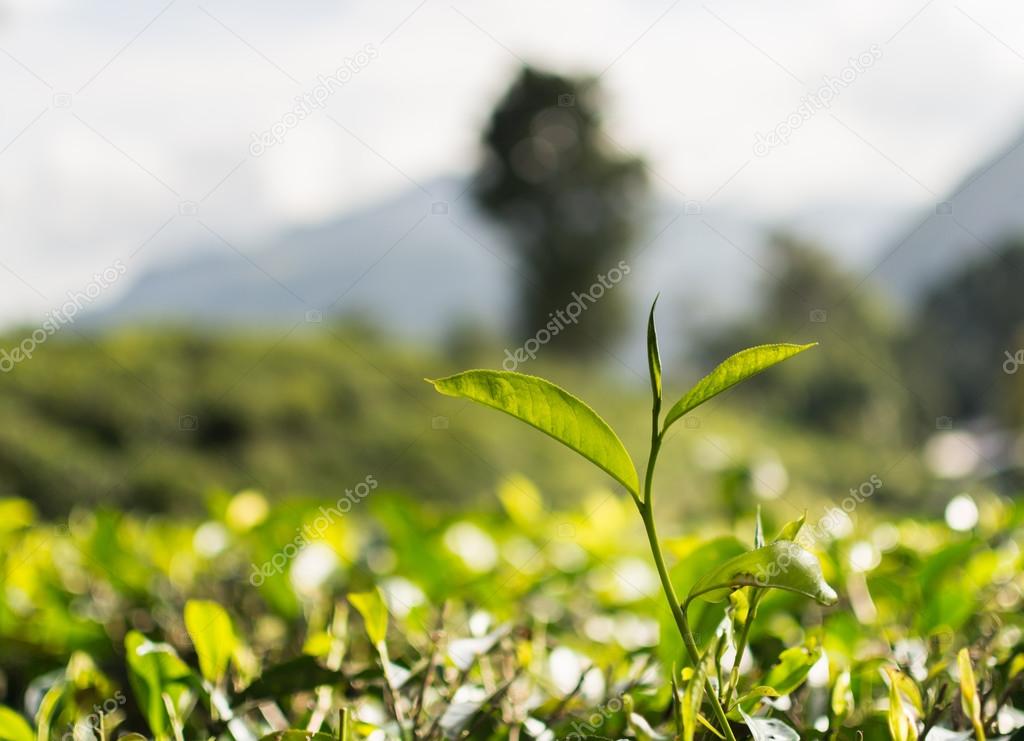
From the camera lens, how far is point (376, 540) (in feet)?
4.54

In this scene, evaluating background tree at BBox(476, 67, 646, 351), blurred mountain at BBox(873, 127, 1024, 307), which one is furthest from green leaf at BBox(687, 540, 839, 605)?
background tree at BBox(476, 67, 646, 351)

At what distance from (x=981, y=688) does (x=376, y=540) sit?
903 mm

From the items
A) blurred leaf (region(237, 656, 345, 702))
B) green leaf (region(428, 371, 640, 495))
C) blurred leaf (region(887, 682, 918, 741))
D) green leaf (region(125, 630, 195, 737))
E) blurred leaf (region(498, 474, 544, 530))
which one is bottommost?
blurred leaf (region(498, 474, 544, 530))

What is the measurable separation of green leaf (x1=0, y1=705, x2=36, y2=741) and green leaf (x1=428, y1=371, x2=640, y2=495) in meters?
0.41

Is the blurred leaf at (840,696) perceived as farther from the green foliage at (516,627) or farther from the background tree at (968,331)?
the background tree at (968,331)

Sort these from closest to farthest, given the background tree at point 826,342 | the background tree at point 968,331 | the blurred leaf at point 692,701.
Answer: the blurred leaf at point 692,701 → the background tree at point 826,342 → the background tree at point 968,331

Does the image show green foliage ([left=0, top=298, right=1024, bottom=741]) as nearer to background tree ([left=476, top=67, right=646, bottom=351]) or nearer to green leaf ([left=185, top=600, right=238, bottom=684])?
green leaf ([left=185, top=600, right=238, bottom=684])

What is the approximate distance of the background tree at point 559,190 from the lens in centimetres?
2528

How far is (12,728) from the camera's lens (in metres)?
0.66

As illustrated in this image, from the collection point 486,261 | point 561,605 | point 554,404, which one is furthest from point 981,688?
point 486,261

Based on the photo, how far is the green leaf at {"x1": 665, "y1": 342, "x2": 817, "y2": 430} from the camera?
51 centimetres

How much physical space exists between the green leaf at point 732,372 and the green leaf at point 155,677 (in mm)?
424

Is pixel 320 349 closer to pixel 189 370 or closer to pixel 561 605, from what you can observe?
pixel 189 370

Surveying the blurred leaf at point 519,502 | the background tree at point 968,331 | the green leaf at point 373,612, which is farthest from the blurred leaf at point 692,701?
the background tree at point 968,331
